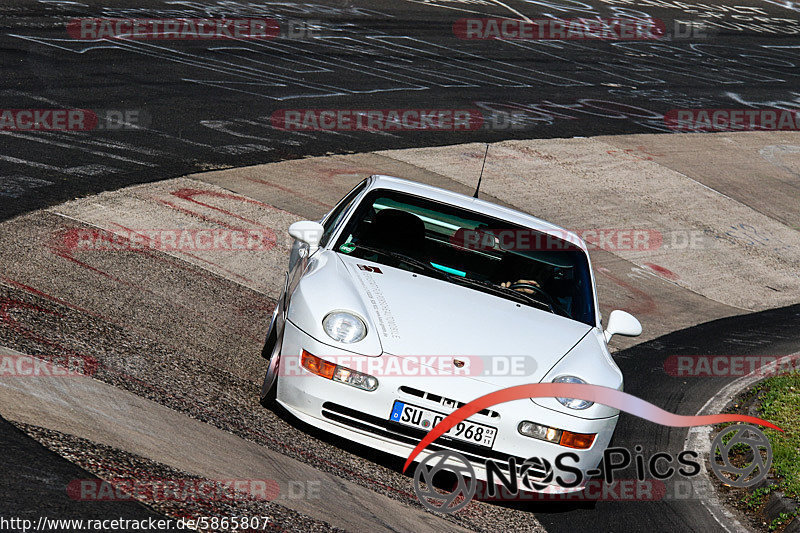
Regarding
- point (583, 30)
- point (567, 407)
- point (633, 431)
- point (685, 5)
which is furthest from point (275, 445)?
point (685, 5)

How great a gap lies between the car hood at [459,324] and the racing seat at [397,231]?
358 mm

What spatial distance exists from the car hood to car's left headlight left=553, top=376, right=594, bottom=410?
0.33 feet

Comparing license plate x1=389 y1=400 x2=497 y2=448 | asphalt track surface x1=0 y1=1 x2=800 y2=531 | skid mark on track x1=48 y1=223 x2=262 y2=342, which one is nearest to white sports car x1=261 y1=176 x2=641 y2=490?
license plate x1=389 y1=400 x2=497 y2=448

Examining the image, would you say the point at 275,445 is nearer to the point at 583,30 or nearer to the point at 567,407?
the point at 567,407

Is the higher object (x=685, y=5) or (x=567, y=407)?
(x=685, y=5)

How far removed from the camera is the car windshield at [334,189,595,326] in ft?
20.9

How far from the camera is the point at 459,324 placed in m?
5.62

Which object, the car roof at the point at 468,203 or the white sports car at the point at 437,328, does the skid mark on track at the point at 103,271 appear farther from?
the car roof at the point at 468,203

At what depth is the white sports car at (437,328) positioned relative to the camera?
201 inches

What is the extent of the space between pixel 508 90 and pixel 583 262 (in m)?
14.4

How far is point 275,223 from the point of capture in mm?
10812

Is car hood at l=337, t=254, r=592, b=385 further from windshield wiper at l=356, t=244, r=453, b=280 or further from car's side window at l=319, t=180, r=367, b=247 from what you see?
car's side window at l=319, t=180, r=367, b=247

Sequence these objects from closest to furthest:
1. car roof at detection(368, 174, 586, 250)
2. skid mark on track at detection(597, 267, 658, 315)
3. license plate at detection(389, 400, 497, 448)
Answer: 1. license plate at detection(389, 400, 497, 448)
2. car roof at detection(368, 174, 586, 250)
3. skid mark on track at detection(597, 267, 658, 315)

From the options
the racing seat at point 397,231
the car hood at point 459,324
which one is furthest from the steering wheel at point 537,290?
the racing seat at point 397,231
